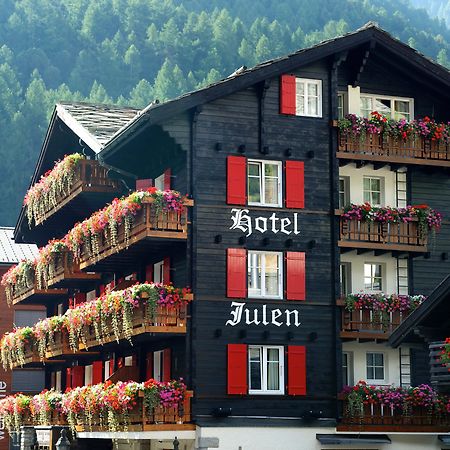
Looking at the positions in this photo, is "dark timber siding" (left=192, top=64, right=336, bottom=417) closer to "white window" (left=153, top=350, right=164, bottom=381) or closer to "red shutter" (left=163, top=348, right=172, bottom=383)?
"red shutter" (left=163, top=348, right=172, bottom=383)

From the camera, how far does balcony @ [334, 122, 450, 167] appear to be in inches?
1544

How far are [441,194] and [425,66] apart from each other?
4016mm

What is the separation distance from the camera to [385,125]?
3925cm

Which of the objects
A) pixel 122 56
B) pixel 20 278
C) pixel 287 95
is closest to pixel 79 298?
pixel 20 278

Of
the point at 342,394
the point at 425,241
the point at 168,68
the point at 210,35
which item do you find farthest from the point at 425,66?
the point at 210,35

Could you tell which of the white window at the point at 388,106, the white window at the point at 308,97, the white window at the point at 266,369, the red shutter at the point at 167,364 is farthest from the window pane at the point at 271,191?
the red shutter at the point at 167,364

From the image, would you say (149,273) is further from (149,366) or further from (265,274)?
(265,274)

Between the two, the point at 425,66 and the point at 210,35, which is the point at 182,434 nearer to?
the point at 425,66

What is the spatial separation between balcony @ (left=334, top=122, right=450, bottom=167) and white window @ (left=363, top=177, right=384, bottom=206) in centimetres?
135

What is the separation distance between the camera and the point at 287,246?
38219 mm

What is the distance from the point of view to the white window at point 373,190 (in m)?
40.5

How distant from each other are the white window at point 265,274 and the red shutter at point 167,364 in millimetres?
2863

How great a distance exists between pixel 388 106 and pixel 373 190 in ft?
8.66

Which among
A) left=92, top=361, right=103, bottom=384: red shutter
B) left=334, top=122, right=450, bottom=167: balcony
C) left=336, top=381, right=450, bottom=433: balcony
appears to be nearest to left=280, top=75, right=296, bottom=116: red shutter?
left=334, top=122, right=450, bottom=167: balcony
